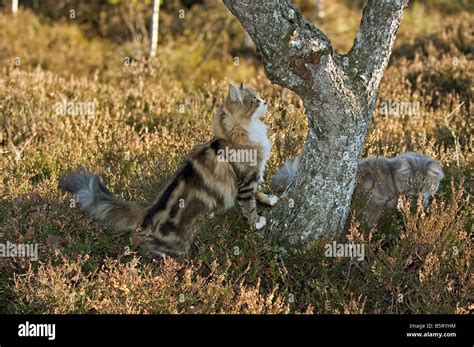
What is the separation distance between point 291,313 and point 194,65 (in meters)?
8.96

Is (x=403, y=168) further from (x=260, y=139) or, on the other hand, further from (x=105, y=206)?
(x=105, y=206)

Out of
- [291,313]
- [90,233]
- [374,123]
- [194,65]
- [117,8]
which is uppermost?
[117,8]

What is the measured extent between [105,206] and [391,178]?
8.63 ft

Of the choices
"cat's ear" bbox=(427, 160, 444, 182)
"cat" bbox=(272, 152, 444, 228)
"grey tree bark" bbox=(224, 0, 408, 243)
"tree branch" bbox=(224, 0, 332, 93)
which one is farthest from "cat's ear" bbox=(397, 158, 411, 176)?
"tree branch" bbox=(224, 0, 332, 93)

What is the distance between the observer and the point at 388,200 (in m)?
5.91

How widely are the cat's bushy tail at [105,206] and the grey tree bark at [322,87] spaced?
3.89 ft

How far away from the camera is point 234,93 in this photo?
235 inches

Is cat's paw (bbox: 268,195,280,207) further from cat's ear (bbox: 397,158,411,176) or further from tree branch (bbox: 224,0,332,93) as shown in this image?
tree branch (bbox: 224,0,332,93)

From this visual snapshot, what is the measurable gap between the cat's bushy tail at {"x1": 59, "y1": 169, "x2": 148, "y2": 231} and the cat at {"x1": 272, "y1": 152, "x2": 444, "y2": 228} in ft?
4.81

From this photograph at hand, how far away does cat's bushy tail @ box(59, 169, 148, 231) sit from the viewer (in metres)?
5.76

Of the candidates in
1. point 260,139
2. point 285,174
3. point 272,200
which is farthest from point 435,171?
point 260,139

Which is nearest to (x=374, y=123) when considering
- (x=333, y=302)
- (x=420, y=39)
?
(x=333, y=302)

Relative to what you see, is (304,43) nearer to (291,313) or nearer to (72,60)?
(291,313)

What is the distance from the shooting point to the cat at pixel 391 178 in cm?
605
